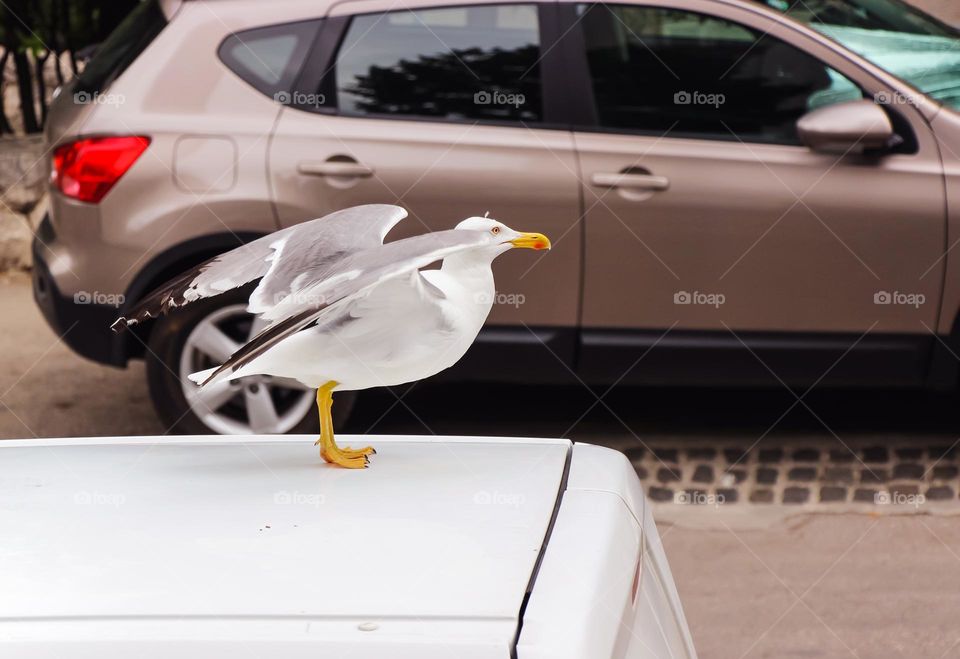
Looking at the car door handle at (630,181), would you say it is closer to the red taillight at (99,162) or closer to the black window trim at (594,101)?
the black window trim at (594,101)

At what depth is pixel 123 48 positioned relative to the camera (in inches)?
183

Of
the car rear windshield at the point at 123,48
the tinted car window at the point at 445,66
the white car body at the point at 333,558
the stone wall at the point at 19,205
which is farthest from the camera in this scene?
the stone wall at the point at 19,205

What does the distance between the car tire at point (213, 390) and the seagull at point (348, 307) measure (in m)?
2.61

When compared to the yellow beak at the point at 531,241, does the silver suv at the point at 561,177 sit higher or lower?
lower

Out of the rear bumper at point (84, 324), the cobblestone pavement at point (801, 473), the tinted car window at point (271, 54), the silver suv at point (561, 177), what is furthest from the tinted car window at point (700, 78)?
the rear bumper at point (84, 324)

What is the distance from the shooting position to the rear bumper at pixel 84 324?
4473 millimetres

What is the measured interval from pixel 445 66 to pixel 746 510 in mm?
1863

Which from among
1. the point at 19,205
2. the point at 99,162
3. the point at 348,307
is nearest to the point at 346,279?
the point at 348,307

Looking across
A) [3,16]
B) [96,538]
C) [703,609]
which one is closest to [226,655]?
[96,538]

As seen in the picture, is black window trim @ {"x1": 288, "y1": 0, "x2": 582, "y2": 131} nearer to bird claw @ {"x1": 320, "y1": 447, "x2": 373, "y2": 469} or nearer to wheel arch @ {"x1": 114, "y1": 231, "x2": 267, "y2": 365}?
wheel arch @ {"x1": 114, "y1": 231, "x2": 267, "y2": 365}

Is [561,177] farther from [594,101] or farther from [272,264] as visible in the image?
[272,264]

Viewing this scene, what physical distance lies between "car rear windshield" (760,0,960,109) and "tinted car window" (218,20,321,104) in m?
1.65

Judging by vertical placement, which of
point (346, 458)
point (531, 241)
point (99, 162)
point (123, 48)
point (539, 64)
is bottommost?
point (99, 162)

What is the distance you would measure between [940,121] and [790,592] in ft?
5.72
